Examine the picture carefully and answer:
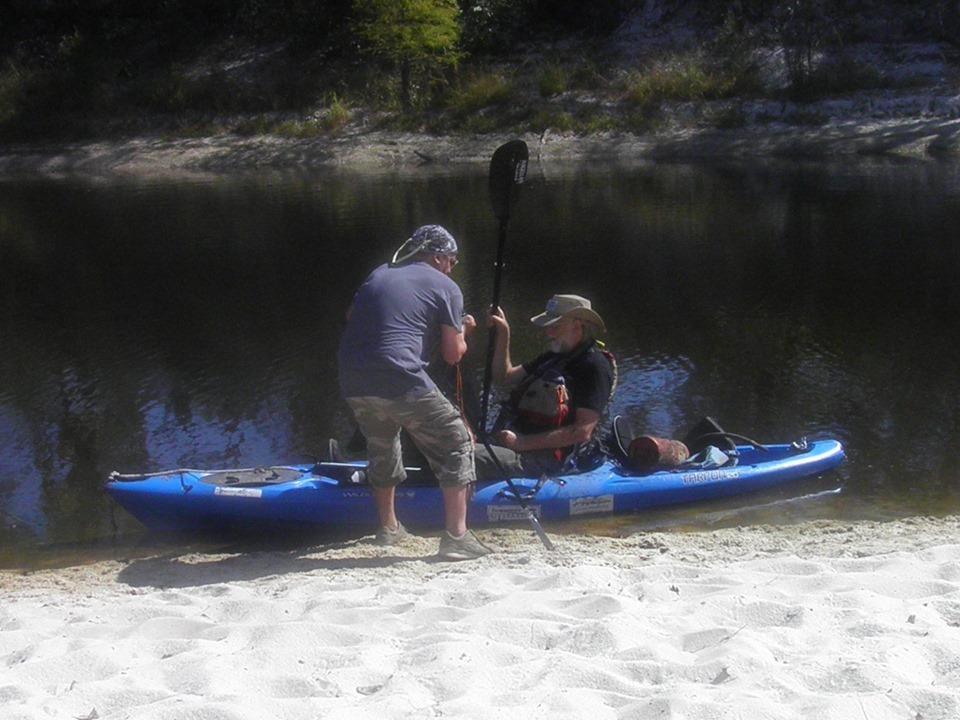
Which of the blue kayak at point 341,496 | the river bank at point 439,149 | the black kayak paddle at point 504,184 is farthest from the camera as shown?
the river bank at point 439,149

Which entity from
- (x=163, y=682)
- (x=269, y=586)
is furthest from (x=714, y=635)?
(x=269, y=586)

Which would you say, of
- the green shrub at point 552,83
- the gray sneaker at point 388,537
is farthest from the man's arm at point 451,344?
the green shrub at point 552,83

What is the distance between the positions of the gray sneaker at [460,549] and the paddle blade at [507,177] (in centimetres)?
207

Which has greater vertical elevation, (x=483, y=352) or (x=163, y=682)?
(x=163, y=682)

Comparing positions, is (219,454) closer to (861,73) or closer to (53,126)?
(861,73)

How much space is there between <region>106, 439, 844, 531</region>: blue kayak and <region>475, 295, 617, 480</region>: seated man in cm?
13

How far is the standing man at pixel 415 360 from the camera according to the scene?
5590 millimetres

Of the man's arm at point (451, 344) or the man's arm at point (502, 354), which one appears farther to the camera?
the man's arm at point (502, 354)

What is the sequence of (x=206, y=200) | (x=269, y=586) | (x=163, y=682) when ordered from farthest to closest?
(x=206, y=200) → (x=269, y=586) → (x=163, y=682)

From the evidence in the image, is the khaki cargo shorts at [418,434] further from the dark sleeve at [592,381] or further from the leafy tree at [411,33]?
the leafy tree at [411,33]

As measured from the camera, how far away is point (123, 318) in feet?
42.7

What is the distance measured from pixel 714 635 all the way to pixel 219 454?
499 cm

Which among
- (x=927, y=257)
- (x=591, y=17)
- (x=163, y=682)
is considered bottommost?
(x=927, y=257)

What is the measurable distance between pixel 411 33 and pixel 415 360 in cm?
2550
